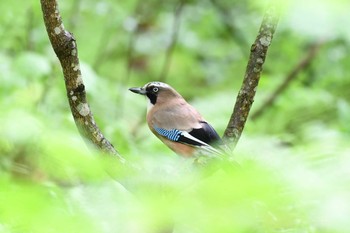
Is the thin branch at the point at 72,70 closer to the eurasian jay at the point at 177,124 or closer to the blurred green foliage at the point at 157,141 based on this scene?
the blurred green foliage at the point at 157,141

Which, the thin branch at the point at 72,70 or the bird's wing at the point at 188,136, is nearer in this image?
the thin branch at the point at 72,70

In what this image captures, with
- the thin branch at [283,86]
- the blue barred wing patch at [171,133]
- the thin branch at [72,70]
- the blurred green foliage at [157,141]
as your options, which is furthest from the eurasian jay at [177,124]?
the thin branch at [283,86]

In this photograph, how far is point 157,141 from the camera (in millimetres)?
5047

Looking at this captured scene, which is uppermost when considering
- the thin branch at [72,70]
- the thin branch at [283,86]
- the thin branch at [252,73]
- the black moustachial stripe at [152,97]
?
the thin branch at [283,86]

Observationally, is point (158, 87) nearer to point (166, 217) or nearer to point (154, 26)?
point (166, 217)

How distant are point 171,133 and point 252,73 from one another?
34.3 inches

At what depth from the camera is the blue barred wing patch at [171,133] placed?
3.46m

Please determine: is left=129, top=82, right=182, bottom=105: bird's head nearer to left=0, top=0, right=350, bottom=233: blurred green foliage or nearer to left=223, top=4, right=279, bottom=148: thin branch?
left=0, top=0, right=350, bottom=233: blurred green foliage

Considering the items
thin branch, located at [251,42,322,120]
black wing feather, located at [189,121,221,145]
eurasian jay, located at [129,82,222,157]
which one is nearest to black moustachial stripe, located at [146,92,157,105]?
eurasian jay, located at [129,82,222,157]

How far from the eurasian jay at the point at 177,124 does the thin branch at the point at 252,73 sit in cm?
19

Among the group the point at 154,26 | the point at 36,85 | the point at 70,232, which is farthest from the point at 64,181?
the point at 154,26

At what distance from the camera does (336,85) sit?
7219mm

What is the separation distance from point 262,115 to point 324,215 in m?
5.86

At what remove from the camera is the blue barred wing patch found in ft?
11.3
